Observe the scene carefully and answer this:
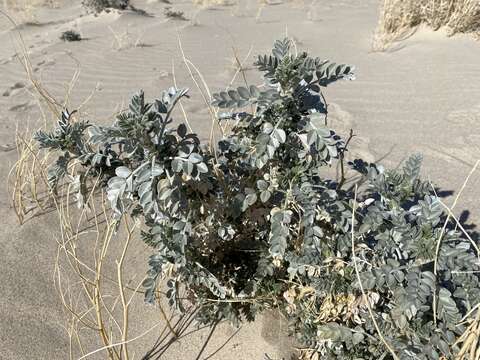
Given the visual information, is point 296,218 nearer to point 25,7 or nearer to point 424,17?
point 424,17

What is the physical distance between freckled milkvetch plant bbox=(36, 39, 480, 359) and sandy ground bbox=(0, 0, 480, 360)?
0.37 meters

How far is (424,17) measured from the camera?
176 inches

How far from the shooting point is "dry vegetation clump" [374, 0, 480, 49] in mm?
4086

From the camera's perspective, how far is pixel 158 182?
1.25 m

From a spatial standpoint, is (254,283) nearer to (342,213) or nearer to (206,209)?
(206,209)

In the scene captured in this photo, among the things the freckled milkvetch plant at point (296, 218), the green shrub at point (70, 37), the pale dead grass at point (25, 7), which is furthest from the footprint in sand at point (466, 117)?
the pale dead grass at point (25, 7)

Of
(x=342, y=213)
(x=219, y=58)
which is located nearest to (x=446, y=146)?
(x=342, y=213)

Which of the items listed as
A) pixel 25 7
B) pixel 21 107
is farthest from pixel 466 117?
pixel 25 7

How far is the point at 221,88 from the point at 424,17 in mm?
2286

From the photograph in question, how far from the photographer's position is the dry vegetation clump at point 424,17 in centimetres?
409

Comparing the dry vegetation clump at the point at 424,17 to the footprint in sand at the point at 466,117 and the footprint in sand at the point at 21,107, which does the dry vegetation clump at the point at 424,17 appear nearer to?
the footprint in sand at the point at 466,117

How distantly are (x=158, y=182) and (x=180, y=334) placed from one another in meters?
0.77

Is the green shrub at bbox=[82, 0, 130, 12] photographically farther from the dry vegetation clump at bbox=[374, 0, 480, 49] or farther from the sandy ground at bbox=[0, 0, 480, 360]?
A: the dry vegetation clump at bbox=[374, 0, 480, 49]

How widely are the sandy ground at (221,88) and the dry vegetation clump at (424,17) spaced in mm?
131
